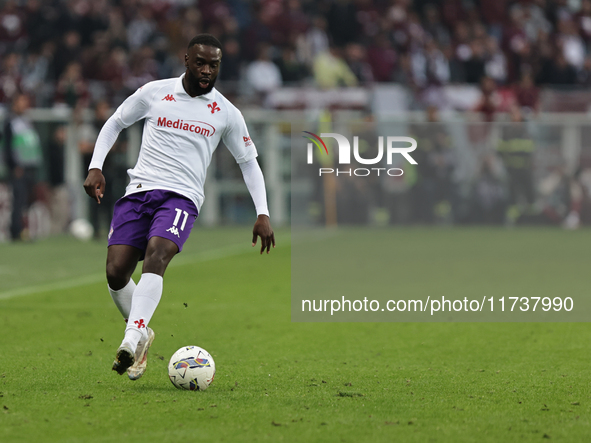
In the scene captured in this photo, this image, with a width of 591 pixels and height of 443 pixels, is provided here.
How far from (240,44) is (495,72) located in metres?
5.70

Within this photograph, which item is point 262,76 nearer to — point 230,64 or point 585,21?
point 230,64

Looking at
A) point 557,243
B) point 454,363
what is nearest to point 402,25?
point 557,243

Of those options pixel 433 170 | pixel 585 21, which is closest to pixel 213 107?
pixel 433 170

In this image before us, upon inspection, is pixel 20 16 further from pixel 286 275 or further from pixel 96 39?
pixel 286 275

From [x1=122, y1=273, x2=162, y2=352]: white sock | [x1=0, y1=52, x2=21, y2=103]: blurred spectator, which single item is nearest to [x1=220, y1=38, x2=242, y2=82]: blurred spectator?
[x1=0, y1=52, x2=21, y2=103]: blurred spectator

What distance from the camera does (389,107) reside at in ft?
66.9

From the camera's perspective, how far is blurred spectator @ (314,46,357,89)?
20.6 meters

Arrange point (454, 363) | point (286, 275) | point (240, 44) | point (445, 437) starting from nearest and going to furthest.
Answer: point (445, 437) < point (454, 363) < point (286, 275) < point (240, 44)

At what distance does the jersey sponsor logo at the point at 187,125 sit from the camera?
5668 mm

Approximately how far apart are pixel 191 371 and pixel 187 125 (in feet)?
4.82

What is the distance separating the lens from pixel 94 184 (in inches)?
215

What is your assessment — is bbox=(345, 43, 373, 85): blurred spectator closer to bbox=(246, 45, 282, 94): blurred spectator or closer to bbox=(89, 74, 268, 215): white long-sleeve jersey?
bbox=(246, 45, 282, 94): blurred spectator

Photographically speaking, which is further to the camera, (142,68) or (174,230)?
(142,68)

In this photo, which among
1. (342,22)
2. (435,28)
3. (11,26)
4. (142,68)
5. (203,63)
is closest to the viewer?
(203,63)
